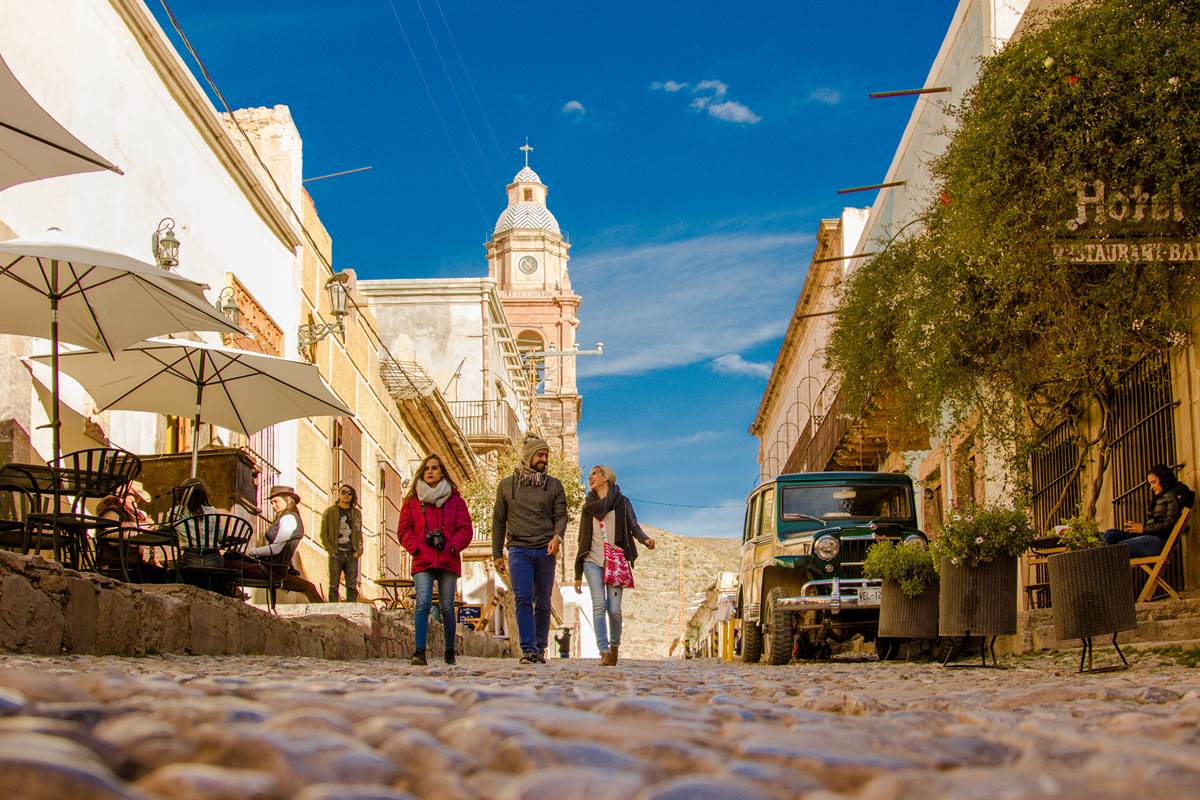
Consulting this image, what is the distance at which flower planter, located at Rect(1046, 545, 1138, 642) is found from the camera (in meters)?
8.18

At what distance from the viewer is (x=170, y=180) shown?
15.8 metres

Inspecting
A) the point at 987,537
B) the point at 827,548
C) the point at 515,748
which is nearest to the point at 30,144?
the point at 987,537

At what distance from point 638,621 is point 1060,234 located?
71.2m

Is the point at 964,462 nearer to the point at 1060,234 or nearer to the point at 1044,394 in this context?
the point at 1044,394

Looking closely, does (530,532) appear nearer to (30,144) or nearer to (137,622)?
(137,622)

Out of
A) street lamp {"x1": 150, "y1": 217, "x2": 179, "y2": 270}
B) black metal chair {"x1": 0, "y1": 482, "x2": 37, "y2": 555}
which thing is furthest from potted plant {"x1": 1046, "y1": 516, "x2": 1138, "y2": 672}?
street lamp {"x1": 150, "y1": 217, "x2": 179, "y2": 270}

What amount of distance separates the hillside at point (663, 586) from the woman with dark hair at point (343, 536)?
53.2 metres

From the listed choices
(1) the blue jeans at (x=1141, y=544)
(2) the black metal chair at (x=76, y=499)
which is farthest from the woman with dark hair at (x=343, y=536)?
(1) the blue jeans at (x=1141, y=544)

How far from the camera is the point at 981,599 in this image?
377 inches

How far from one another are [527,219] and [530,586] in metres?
83.0

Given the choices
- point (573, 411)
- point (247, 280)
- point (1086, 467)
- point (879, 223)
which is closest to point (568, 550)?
point (573, 411)

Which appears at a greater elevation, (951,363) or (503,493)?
(951,363)

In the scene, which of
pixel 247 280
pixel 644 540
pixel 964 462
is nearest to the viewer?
pixel 644 540

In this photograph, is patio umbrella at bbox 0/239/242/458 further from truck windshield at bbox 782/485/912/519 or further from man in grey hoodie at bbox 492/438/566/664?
truck windshield at bbox 782/485/912/519
